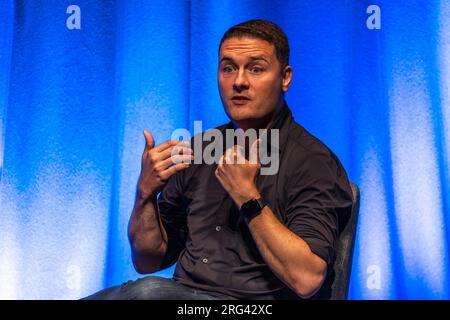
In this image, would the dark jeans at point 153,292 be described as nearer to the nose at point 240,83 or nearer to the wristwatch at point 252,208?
the wristwatch at point 252,208

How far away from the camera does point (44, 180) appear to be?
6.81ft

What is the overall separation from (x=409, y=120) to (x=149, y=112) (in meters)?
0.85

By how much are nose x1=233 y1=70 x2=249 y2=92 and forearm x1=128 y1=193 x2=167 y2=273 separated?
32cm

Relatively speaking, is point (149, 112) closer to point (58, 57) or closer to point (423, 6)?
point (58, 57)

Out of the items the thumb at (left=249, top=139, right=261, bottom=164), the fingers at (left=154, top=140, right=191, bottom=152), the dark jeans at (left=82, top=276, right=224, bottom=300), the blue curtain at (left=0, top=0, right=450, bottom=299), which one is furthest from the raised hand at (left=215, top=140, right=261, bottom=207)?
the blue curtain at (left=0, top=0, right=450, bottom=299)

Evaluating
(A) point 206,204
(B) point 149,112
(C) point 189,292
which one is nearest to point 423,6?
(B) point 149,112

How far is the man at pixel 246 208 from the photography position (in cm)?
126

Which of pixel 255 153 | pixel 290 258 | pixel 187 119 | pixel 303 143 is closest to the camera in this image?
pixel 290 258

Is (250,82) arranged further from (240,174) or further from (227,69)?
(240,174)

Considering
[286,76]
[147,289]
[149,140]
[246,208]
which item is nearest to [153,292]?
[147,289]

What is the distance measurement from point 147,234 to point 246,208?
322 mm

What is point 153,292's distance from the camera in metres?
1.27

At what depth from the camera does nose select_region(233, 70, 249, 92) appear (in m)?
1.46
